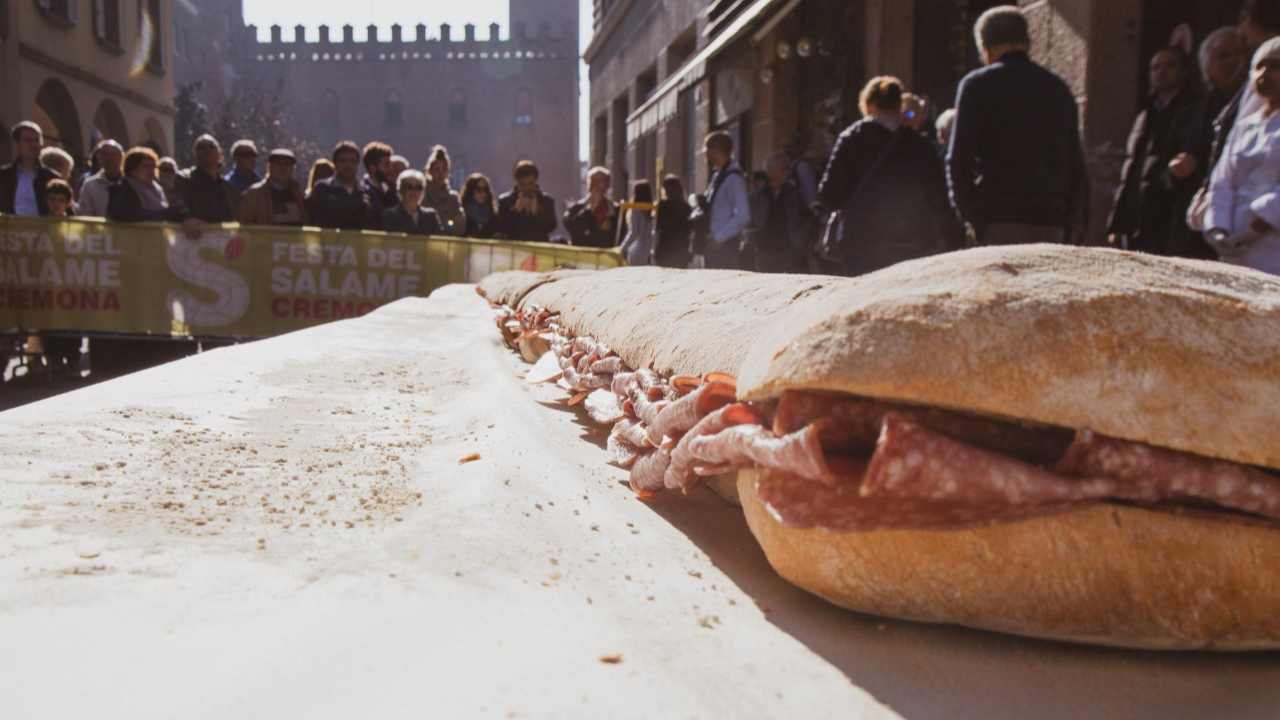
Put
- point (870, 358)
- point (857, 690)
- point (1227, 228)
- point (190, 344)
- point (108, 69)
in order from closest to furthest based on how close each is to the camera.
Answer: point (857, 690) → point (870, 358) → point (1227, 228) → point (190, 344) → point (108, 69)

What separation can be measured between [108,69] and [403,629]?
2267cm

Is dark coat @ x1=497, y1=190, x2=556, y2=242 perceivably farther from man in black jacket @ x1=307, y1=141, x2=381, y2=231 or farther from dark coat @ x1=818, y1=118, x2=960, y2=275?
dark coat @ x1=818, y1=118, x2=960, y2=275

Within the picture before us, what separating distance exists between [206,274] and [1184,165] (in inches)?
271

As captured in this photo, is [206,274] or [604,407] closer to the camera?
[604,407]

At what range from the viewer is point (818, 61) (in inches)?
410

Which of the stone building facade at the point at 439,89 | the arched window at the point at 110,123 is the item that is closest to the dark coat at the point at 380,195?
the arched window at the point at 110,123

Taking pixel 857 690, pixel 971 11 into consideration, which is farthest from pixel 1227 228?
pixel 971 11

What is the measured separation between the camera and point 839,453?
1.17 meters

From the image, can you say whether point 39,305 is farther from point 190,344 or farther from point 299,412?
point 299,412

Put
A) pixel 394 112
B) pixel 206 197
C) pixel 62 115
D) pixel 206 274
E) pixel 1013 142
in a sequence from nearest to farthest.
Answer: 1. pixel 1013 142
2. pixel 206 274
3. pixel 206 197
4. pixel 62 115
5. pixel 394 112

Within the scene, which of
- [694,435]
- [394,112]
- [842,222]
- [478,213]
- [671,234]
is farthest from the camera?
[394,112]

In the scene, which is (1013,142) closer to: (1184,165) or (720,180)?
(1184,165)

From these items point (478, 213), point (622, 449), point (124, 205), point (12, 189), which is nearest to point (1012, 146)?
point (622, 449)

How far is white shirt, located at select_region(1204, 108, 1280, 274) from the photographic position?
3404mm
